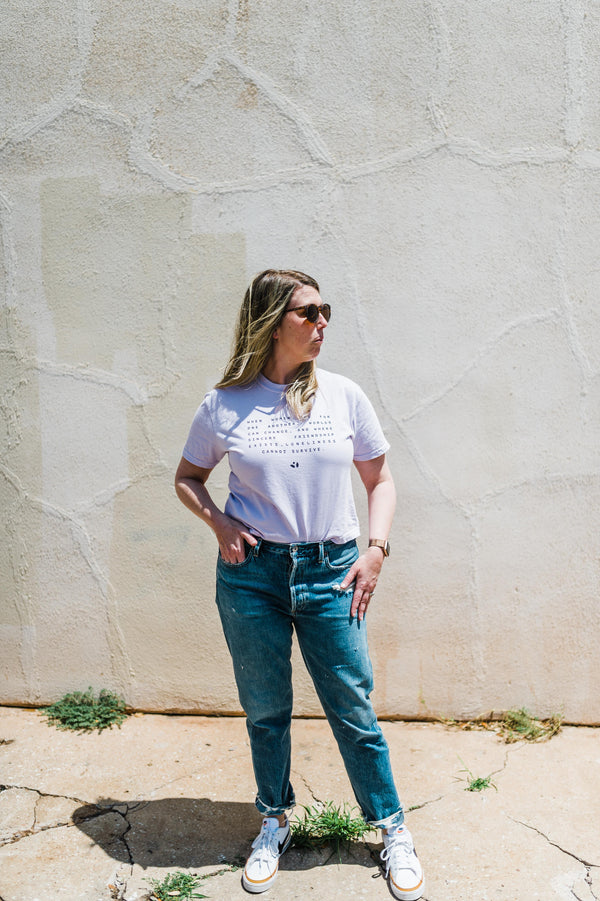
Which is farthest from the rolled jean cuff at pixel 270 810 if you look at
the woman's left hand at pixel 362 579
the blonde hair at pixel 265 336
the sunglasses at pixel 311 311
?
the sunglasses at pixel 311 311

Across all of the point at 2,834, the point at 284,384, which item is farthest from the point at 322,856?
the point at 284,384

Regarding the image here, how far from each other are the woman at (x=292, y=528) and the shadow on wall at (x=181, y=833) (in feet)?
0.44

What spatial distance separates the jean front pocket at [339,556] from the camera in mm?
2039

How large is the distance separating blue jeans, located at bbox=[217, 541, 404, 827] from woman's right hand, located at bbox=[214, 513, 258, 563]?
0.9 inches

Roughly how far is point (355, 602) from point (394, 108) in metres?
1.74

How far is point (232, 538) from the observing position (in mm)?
2037

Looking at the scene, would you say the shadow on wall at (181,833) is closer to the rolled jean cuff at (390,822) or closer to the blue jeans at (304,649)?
the rolled jean cuff at (390,822)

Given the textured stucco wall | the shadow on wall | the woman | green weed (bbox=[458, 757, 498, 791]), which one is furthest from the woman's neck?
green weed (bbox=[458, 757, 498, 791])

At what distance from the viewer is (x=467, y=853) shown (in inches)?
88.6

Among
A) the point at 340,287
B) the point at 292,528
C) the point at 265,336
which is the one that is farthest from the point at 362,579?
the point at 340,287

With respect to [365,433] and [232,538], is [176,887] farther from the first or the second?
[365,433]

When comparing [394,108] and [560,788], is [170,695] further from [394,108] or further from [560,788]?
[394,108]

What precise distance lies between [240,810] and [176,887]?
0.40m

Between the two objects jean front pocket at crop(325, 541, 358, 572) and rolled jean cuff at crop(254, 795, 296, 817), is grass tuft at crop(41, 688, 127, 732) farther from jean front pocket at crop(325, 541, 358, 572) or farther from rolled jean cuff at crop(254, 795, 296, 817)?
jean front pocket at crop(325, 541, 358, 572)
